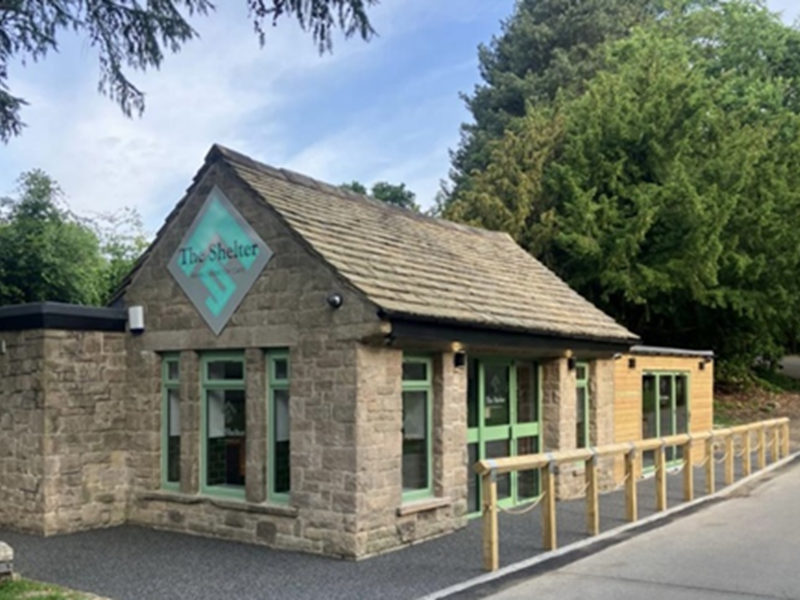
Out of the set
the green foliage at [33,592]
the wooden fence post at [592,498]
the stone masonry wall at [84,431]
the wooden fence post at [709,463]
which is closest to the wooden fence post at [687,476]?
the wooden fence post at [709,463]

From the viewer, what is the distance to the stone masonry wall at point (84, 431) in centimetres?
998

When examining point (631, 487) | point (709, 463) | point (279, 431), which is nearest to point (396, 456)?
point (279, 431)

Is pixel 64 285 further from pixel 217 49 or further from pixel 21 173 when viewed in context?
pixel 217 49

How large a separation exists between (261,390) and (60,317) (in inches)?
Answer: 109

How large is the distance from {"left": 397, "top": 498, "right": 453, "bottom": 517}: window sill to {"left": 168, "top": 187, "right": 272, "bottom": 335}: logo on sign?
2989 mm

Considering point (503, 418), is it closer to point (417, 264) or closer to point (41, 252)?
point (417, 264)

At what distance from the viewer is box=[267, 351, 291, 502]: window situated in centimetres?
936

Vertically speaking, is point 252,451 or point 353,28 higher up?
point 353,28

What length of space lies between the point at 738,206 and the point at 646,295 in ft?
12.8

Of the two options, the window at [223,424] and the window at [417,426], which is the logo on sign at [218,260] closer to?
the window at [223,424]

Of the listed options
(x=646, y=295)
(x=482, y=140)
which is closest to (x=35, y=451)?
(x=646, y=295)

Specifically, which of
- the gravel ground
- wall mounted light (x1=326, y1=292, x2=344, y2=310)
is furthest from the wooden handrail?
wall mounted light (x1=326, y1=292, x2=344, y2=310)

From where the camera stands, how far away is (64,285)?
22828 mm

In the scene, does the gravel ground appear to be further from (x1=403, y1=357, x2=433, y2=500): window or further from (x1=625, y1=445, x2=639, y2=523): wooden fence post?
(x1=403, y1=357, x2=433, y2=500): window
